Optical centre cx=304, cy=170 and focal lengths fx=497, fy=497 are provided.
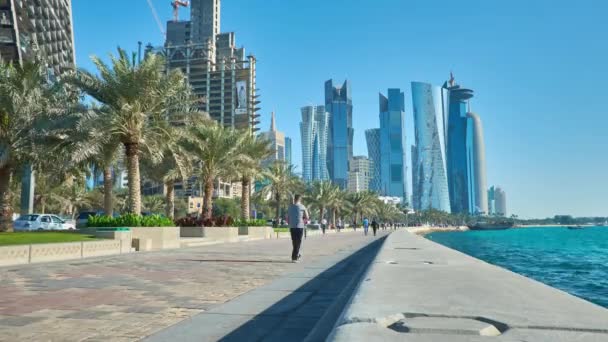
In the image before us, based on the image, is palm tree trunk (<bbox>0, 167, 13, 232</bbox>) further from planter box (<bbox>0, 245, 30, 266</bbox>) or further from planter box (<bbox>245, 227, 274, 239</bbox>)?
planter box (<bbox>245, 227, 274, 239</bbox>)

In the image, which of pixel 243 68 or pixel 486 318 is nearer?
pixel 486 318

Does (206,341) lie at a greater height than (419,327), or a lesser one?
lesser

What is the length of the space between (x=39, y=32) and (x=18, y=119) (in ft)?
189

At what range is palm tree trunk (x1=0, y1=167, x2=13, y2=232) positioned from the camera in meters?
21.9

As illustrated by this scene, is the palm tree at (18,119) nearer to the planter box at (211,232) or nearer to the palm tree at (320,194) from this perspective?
the planter box at (211,232)

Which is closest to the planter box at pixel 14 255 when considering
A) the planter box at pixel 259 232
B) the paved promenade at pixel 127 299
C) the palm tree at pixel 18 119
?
the paved promenade at pixel 127 299

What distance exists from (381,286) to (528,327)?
6.19 feet

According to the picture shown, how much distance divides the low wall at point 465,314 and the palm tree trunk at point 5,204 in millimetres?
21791

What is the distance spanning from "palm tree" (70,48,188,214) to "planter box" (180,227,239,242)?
7.40 meters

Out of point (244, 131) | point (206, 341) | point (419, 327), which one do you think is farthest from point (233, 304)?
point (244, 131)

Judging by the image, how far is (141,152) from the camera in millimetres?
25094

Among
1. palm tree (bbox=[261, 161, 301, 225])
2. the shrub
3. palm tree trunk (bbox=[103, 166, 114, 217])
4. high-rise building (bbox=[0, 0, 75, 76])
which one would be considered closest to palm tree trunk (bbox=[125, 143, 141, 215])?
palm tree trunk (bbox=[103, 166, 114, 217])

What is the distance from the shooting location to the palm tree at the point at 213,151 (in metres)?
32.2

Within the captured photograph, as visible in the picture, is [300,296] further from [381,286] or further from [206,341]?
[206,341]
